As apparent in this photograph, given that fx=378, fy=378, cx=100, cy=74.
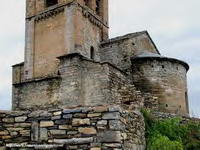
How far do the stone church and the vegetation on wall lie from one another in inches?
29.5

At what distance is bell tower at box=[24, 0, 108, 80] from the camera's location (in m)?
22.5

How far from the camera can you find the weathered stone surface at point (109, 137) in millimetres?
6268

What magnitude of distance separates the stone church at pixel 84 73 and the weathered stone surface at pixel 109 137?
0.38 metres

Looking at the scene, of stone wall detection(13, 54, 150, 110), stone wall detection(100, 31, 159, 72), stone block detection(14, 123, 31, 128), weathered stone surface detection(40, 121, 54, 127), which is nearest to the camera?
weathered stone surface detection(40, 121, 54, 127)

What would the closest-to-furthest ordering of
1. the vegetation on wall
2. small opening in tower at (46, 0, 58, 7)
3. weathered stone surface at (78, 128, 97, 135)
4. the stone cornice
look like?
weathered stone surface at (78, 128, 97, 135), the vegetation on wall, the stone cornice, small opening in tower at (46, 0, 58, 7)

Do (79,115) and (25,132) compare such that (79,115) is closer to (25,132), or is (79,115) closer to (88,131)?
(88,131)

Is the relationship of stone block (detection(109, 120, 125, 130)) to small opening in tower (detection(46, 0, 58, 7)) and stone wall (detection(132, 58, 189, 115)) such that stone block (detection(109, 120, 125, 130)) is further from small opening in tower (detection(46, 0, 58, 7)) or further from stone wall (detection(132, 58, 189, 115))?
small opening in tower (detection(46, 0, 58, 7))

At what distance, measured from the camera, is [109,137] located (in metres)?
6.29

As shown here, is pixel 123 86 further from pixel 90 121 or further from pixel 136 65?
pixel 90 121

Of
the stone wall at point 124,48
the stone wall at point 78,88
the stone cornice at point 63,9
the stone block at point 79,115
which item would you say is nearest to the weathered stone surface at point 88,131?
the stone block at point 79,115

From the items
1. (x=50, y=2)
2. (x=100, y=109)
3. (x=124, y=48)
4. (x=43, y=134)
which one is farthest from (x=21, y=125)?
(x=50, y=2)

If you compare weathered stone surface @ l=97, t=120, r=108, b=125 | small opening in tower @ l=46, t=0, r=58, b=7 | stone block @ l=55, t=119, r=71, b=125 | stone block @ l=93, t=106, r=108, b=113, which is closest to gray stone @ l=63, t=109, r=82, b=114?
stone block @ l=55, t=119, r=71, b=125

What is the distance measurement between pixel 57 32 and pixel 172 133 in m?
13.7

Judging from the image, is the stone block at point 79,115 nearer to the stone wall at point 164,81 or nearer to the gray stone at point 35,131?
the gray stone at point 35,131
